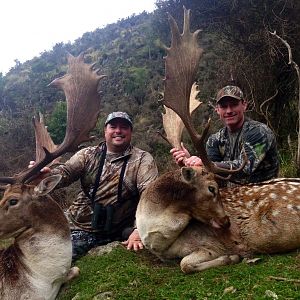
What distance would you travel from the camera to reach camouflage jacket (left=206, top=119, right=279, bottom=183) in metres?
6.71

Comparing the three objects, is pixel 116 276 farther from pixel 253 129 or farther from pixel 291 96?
pixel 291 96

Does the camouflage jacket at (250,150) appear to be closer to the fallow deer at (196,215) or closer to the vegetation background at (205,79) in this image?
the fallow deer at (196,215)

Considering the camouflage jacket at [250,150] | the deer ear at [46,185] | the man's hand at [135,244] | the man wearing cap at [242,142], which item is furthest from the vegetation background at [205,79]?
the man's hand at [135,244]

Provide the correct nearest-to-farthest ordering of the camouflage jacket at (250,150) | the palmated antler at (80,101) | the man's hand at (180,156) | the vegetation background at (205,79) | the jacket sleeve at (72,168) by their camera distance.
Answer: the palmated antler at (80,101) → the man's hand at (180,156) → the camouflage jacket at (250,150) → the jacket sleeve at (72,168) → the vegetation background at (205,79)

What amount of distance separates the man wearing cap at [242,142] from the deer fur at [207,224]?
1122 millimetres

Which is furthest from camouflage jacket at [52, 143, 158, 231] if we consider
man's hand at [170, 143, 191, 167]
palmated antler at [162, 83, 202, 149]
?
man's hand at [170, 143, 191, 167]

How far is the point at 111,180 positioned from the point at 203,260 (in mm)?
2284

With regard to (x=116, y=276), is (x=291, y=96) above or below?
below

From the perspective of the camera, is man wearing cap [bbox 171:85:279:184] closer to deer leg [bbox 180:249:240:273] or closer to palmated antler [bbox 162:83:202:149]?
palmated antler [bbox 162:83:202:149]

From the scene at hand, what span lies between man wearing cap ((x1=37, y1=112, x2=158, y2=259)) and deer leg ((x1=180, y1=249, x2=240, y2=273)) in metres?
1.68

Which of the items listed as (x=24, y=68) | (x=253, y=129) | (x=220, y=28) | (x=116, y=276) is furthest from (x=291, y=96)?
(x=24, y=68)

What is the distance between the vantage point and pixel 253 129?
23.1ft

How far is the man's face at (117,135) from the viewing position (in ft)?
23.6

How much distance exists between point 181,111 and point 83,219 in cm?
275
